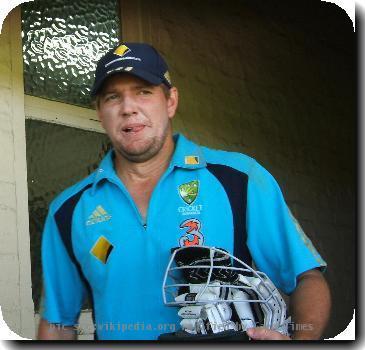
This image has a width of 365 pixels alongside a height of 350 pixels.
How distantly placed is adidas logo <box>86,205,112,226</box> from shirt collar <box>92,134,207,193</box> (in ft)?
0.23

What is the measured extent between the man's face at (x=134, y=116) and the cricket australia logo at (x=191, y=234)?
22cm

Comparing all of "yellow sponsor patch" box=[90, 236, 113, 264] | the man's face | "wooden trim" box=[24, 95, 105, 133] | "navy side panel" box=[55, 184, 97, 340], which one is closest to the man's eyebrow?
the man's face

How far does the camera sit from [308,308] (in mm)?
2402

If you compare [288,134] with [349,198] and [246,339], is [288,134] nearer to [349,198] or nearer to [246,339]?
[349,198]

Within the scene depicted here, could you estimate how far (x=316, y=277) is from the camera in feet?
8.02

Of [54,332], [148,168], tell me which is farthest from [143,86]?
[54,332]

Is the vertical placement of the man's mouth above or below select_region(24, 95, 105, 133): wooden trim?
below

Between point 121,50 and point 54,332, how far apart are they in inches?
A: 33.3

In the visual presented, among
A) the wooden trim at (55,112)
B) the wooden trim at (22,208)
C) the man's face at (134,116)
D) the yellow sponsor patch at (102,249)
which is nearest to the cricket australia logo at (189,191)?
the man's face at (134,116)

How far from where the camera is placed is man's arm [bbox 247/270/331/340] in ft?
7.88

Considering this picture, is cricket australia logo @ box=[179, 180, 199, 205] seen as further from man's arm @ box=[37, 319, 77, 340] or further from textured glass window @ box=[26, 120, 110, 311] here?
man's arm @ box=[37, 319, 77, 340]

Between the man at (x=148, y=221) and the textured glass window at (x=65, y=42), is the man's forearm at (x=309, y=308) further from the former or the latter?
the textured glass window at (x=65, y=42)

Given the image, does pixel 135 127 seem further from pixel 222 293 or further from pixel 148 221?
pixel 222 293

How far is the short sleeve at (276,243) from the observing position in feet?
7.97
